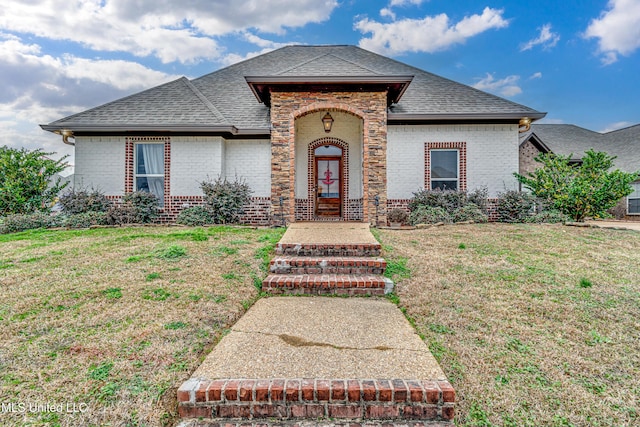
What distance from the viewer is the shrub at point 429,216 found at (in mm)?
9203

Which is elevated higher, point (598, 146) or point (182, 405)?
point (598, 146)

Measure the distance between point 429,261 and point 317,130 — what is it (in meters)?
7.33

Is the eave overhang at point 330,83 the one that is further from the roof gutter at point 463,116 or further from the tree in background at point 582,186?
the tree in background at point 582,186

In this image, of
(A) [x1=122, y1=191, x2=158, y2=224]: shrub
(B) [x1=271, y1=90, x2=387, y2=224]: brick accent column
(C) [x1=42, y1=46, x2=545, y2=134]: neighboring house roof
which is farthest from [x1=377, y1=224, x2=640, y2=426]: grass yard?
(A) [x1=122, y1=191, x2=158, y2=224]: shrub

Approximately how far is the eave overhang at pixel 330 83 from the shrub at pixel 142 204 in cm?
468

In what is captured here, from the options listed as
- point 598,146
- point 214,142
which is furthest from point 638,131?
point 214,142

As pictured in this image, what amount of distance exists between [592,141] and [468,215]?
17914 mm

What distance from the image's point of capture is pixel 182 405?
2.24 metres

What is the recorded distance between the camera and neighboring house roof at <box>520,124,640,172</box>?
1848cm

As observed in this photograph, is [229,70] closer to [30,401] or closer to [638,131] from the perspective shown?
[30,401]

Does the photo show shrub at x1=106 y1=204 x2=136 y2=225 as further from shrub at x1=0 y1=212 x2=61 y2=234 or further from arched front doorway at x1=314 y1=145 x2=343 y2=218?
arched front doorway at x1=314 y1=145 x2=343 y2=218

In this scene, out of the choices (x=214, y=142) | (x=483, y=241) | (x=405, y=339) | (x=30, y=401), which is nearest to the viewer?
(x=30, y=401)

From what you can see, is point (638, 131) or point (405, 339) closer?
point (405, 339)

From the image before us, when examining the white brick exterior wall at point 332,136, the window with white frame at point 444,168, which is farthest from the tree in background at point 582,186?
the white brick exterior wall at point 332,136
